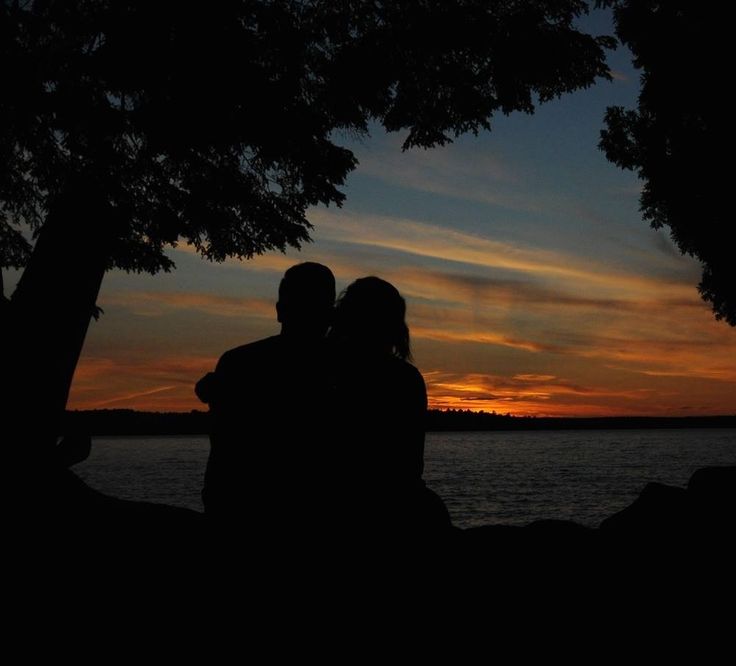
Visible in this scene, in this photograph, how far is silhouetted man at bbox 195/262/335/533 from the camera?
3078 mm

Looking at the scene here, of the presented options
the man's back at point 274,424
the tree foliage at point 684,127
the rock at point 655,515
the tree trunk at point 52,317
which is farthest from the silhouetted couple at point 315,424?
the tree foliage at point 684,127

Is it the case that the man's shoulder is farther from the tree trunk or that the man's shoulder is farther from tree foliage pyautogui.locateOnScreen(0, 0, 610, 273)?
tree foliage pyautogui.locateOnScreen(0, 0, 610, 273)

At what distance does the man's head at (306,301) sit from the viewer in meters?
3.12

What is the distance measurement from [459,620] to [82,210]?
6219mm

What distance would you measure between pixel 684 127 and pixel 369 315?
16.6m

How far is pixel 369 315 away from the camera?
10.4 feet

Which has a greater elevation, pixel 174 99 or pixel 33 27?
pixel 33 27

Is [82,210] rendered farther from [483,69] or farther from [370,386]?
[370,386]

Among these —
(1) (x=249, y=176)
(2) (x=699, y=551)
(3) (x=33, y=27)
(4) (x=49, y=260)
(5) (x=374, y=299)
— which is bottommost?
(2) (x=699, y=551)

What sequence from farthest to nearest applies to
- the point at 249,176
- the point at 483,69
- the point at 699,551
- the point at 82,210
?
the point at 249,176, the point at 483,69, the point at 82,210, the point at 699,551

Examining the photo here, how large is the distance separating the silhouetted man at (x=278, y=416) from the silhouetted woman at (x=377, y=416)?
4.6 inches

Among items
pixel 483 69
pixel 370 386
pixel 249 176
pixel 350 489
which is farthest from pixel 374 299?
pixel 249 176

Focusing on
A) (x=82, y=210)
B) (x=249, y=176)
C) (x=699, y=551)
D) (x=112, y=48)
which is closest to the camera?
(x=699, y=551)

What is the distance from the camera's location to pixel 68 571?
208 inches
